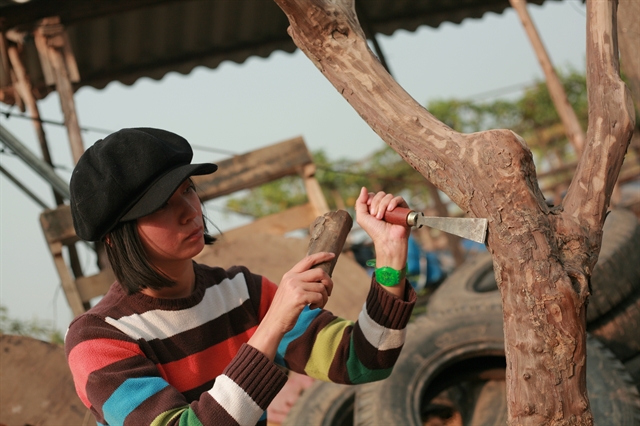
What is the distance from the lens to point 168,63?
23.4 ft

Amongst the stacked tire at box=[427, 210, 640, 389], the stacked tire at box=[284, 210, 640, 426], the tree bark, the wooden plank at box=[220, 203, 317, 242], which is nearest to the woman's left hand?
the tree bark

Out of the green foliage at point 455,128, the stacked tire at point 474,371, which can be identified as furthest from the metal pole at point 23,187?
the green foliage at point 455,128

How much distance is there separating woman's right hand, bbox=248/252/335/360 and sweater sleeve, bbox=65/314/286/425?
0.04 meters

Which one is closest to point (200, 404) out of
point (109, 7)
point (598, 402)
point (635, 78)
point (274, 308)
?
point (274, 308)

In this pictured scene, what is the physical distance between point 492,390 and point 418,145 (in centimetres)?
177

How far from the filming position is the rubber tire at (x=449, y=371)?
283 cm

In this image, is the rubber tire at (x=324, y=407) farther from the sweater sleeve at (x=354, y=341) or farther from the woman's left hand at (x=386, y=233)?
the woman's left hand at (x=386, y=233)

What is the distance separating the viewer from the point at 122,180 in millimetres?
1652

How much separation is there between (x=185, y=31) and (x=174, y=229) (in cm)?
557

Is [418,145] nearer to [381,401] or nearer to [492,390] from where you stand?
[381,401]

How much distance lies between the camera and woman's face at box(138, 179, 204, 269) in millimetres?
1720

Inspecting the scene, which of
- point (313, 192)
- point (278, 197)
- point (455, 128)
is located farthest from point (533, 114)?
point (313, 192)

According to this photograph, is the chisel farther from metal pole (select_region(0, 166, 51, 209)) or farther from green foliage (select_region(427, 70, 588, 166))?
green foliage (select_region(427, 70, 588, 166))

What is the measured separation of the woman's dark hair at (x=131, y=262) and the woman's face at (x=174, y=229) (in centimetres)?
2
